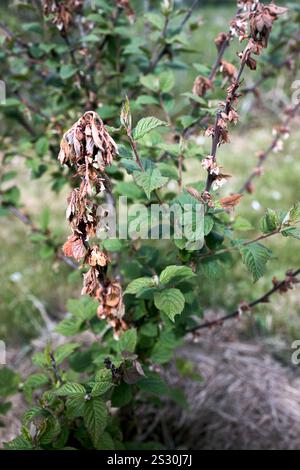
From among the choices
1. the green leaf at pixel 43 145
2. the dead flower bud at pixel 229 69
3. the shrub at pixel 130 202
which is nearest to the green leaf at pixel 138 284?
the shrub at pixel 130 202

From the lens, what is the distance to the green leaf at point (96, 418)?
1.08 m

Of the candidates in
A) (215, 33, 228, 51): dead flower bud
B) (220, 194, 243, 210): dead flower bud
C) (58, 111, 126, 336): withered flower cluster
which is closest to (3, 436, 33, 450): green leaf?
(58, 111, 126, 336): withered flower cluster

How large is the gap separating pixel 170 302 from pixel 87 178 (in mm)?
345

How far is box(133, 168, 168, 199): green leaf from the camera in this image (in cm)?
108

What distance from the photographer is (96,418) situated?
1081 mm

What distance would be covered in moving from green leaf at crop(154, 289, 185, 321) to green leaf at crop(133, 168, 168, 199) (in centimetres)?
24

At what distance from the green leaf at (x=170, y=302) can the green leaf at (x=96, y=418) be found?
9.6 inches

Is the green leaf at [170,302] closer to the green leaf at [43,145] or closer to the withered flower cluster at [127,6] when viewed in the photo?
the green leaf at [43,145]

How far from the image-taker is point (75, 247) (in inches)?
40.6

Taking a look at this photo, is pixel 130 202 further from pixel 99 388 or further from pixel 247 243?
pixel 99 388

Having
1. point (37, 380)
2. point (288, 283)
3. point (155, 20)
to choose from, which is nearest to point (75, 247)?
point (37, 380)

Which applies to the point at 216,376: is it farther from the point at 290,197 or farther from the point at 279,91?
the point at 279,91

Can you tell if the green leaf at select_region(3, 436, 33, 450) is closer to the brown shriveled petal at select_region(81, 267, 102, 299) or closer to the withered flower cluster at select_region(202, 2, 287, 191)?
the brown shriveled petal at select_region(81, 267, 102, 299)
